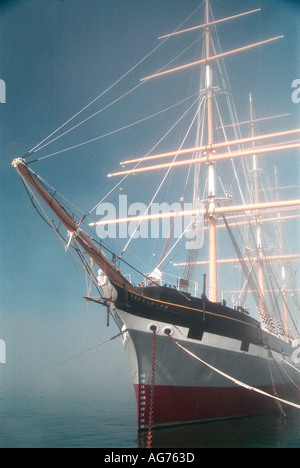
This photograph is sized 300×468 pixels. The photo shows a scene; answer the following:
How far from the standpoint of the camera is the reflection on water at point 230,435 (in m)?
12.1

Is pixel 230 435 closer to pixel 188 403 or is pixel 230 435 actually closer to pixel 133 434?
pixel 188 403

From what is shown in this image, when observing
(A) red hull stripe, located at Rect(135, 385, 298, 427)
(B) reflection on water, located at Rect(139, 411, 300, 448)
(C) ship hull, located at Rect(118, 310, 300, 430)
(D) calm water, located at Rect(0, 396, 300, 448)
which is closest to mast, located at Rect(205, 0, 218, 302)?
(C) ship hull, located at Rect(118, 310, 300, 430)

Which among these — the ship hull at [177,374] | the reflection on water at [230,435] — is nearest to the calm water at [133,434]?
the reflection on water at [230,435]

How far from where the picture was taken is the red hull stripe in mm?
14078

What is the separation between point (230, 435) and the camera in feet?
43.9

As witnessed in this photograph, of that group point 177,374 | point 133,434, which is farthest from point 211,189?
point 133,434

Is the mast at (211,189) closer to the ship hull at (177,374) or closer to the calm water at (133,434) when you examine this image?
the ship hull at (177,374)

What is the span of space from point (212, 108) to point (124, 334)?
17447 mm

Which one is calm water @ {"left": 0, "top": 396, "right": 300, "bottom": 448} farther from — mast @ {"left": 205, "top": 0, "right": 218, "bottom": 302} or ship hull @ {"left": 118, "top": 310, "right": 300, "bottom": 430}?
mast @ {"left": 205, "top": 0, "right": 218, "bottom": 302}

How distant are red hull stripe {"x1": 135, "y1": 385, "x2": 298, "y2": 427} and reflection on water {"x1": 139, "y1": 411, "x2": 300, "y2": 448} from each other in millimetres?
341

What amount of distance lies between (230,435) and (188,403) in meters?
1.94

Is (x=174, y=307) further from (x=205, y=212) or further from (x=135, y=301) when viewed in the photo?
(x=205, y=212)
